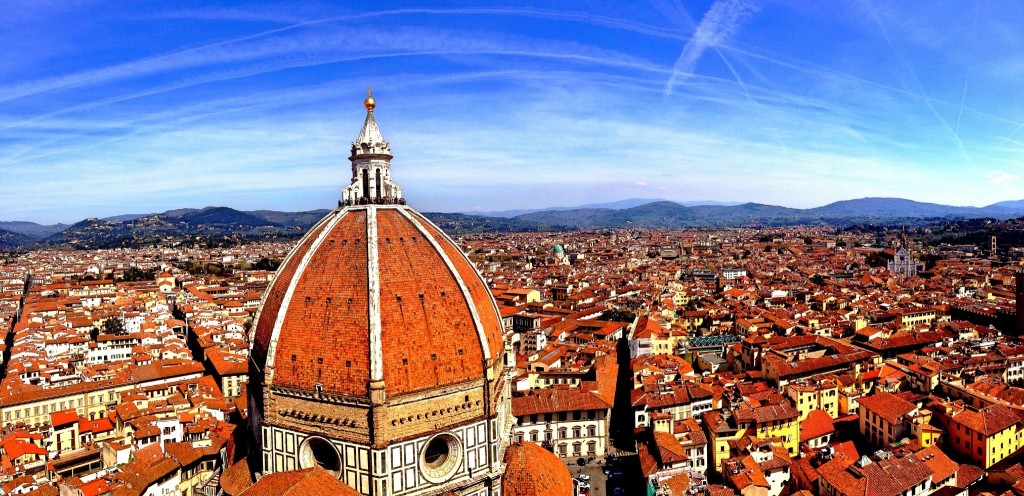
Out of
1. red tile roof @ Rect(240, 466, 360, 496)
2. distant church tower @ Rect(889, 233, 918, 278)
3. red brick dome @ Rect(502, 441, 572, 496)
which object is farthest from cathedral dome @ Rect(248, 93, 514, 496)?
distant church tower @ Rect(889, 233, 918, 278)

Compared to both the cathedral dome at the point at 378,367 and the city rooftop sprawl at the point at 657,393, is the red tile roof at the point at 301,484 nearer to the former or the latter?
the cathedral dome at the point at 378,367

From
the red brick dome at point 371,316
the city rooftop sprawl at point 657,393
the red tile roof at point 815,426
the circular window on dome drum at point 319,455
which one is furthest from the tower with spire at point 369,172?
the red tile roof at point 815,426

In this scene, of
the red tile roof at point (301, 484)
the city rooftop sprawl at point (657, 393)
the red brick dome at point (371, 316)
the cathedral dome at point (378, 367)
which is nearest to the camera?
the red tile roof at point (301, 484)

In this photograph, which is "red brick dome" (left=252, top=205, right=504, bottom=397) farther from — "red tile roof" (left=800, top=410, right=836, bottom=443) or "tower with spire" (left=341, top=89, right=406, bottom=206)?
"red tile roof" (left=800, top=410, right=836, bottom=443)

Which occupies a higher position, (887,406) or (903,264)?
(903,264)

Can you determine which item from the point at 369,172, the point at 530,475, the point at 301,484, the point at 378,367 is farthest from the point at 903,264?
the point at 301,484

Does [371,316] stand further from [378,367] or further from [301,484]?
[301,484]
